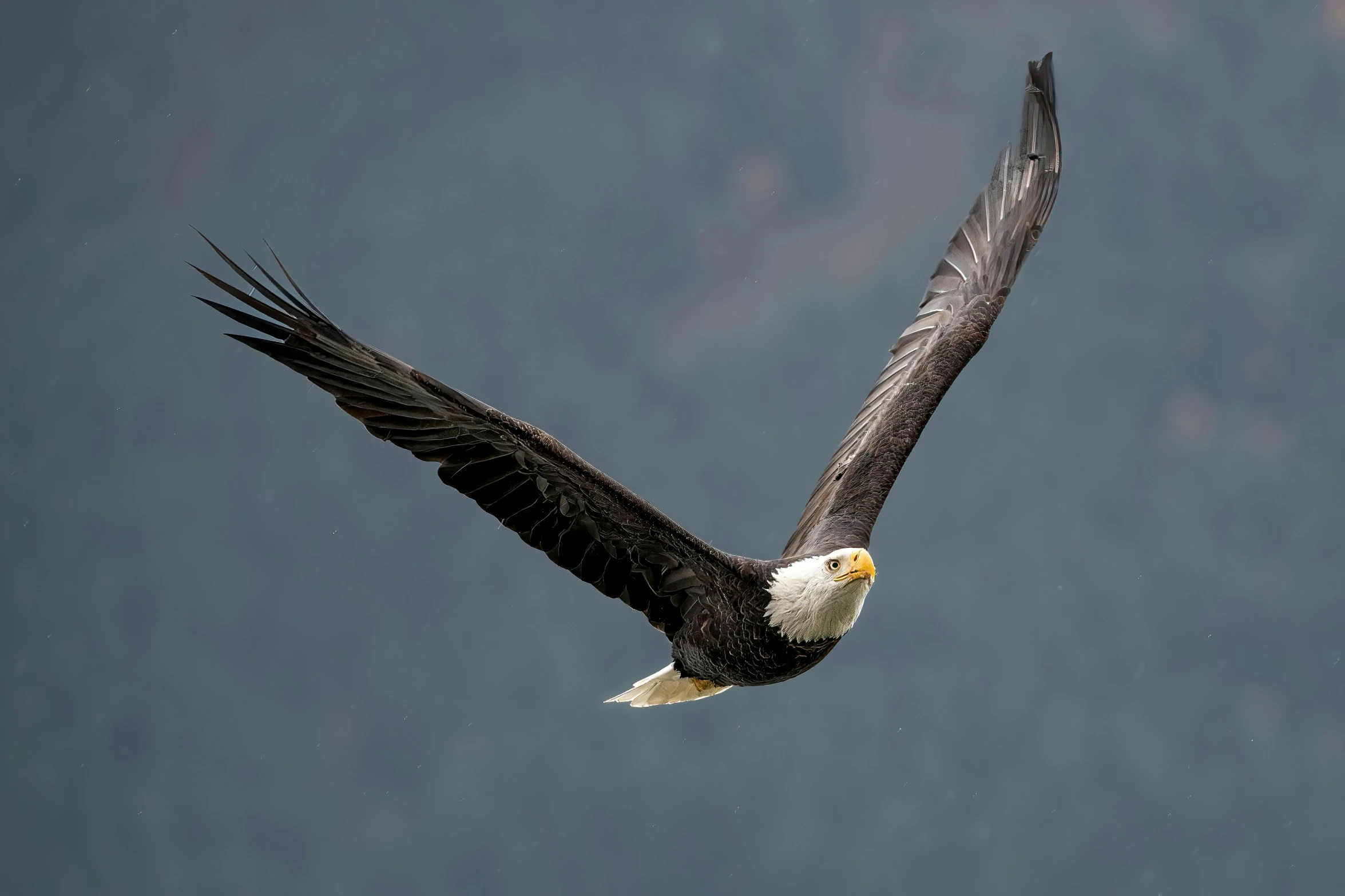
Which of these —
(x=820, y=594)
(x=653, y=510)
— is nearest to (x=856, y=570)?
(x=820, y=594)

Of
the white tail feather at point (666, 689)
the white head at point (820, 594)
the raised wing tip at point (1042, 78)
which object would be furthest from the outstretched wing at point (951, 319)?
the white head at point (820, 594)

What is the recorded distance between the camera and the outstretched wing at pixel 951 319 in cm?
704

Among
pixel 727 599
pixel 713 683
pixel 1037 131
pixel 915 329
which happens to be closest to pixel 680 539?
pixel 727 599

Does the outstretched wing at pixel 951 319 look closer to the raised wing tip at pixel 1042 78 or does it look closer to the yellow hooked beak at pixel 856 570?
the raised wing tip at pixel 1042 78

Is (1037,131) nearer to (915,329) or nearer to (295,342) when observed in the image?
(915,329)

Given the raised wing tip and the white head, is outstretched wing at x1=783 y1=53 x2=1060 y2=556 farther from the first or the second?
the white head

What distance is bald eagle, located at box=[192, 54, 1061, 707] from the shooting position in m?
5.51

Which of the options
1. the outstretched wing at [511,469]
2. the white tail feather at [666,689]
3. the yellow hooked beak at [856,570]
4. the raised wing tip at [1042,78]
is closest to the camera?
the outstretched wing at [511,469]

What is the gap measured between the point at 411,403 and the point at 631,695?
72.4 inches

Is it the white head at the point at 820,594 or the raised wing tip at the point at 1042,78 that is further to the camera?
the raised wing tip at the point at 1042,78

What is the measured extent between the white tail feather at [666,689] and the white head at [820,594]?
88cm

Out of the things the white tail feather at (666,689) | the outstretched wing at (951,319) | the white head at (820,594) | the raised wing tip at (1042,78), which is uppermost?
the raised wing tip at (1042,78)

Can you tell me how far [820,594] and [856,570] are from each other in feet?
0.53

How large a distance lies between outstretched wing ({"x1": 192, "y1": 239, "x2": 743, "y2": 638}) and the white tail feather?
13.6 inches
